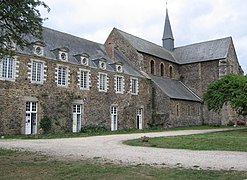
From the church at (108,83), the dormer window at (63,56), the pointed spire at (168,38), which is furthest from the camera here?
the pointed spire at (168,38)

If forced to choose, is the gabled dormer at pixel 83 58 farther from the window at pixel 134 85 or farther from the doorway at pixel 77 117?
the window at pixel 134 85

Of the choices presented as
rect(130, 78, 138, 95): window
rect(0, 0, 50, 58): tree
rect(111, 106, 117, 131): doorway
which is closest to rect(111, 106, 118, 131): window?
rect(111, 106, 117, 131): doorway

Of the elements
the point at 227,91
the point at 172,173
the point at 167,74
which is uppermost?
the point at 167,74

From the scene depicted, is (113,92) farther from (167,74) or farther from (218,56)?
(218,56)

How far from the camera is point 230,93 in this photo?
2667 centimetres

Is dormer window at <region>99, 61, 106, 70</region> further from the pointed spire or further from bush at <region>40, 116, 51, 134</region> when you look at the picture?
the pointed spire

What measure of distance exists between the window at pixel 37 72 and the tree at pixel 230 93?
583 inches

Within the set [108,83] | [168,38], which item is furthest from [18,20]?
[168,38]

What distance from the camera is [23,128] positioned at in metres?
22.2

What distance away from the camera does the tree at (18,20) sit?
8.82m

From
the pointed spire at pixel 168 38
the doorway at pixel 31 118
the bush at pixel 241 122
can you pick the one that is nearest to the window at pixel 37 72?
the doorway at pixel 31 118

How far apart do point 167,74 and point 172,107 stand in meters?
9.29

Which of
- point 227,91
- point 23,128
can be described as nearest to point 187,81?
point 227,91

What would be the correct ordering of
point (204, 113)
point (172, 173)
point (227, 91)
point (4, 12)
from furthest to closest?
point (204, 113) < point (227, 91) < point (4, 12) < point (172, 173)
